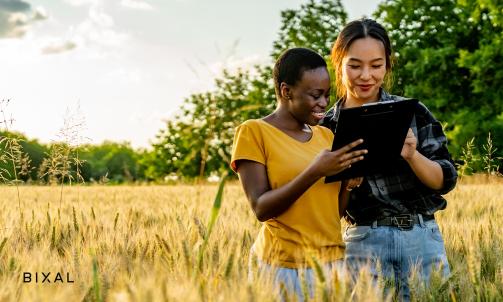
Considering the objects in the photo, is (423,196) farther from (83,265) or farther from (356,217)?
(83,265)

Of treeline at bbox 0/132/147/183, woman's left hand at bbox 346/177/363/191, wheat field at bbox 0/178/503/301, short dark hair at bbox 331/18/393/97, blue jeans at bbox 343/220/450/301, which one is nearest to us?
wheat field at bbox 0/178/503/301

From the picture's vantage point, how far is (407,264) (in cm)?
313

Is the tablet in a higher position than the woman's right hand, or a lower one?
higher

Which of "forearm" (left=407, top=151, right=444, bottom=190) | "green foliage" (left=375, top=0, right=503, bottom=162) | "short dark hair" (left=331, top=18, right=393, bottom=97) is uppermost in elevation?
"green foliage" (left=375, top=0, right=503, bottom=162)

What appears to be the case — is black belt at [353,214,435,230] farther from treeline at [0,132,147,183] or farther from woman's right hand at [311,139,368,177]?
treeline at [0,132,147,183]

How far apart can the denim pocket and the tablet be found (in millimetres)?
475

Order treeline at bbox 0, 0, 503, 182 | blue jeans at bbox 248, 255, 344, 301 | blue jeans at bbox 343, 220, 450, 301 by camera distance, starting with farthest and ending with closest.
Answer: treeline at bbox 0, 0, 503, 182 < blue jeans at bbox 343, 220, 450, 301 < blue jeans at bbox 248, 255, 344, 301

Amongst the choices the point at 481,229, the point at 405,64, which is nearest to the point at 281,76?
the point at 481,229

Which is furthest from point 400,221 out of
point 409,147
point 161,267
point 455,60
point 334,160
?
point 455,60

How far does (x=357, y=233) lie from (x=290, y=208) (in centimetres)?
70

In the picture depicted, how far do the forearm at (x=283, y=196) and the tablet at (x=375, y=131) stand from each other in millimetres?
175

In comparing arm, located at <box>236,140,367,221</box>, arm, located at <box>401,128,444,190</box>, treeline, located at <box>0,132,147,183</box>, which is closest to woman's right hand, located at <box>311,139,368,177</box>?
arm, located at <box>236,140,367,221</box>

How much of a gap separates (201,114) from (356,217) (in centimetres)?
130

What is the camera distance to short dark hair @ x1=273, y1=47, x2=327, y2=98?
2.64 meters
